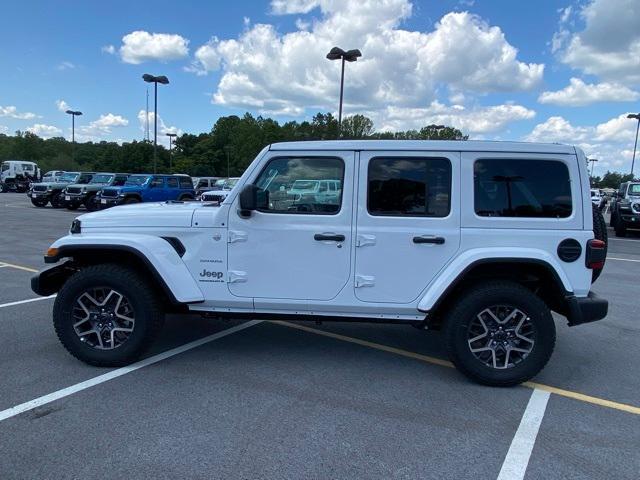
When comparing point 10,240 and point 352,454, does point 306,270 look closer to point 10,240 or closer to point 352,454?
point 352,454

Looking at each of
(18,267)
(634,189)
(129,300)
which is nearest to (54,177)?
(18,267)

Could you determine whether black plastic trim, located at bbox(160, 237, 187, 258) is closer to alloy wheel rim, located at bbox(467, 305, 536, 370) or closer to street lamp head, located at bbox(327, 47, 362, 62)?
alloy wheel rim, located at bbox(467, 305, 536, 370)

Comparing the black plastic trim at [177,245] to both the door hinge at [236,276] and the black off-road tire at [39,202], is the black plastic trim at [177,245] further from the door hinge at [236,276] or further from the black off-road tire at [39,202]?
the black off-road tire at [39,202]

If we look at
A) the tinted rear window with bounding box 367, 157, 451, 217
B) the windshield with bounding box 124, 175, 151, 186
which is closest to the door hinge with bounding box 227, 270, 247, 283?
the tinted rear window with bounding box 367, 157, 451, 217

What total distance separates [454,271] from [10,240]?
471 inches

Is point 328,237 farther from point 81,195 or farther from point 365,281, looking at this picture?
point 81,195

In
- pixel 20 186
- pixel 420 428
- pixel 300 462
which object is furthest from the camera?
pixel 20 186

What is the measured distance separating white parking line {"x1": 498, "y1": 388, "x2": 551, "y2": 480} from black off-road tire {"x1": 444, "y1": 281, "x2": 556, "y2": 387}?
0.23 metres

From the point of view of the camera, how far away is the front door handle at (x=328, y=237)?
4.01 m

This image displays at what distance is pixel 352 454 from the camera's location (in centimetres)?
299

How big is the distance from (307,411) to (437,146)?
7.62 feet

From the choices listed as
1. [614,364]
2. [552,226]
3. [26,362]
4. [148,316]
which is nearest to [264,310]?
[148,316]

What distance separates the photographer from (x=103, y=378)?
4008 mm

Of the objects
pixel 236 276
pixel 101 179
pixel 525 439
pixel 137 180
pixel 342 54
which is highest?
pixel 342 54
